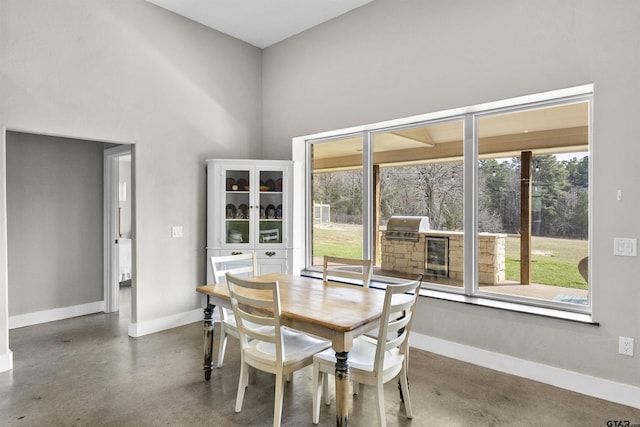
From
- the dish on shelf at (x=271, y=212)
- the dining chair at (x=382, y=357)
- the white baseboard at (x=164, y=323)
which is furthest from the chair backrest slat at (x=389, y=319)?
the white baseboard at (x=164, y=323)

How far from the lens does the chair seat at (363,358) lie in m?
2.19

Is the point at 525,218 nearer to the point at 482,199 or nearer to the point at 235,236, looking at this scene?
the point at 482,199

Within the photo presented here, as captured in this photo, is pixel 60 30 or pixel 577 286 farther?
pixel 60 30

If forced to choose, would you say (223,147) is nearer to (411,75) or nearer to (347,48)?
(347,48)

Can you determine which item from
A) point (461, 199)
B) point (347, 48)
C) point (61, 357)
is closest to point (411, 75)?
point (347, 48)

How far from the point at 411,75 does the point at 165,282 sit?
132 inches

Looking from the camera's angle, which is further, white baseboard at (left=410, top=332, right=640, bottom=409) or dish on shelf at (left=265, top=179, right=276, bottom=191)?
dish on shelf at (left=265, top=179, right=276, bottom=191)

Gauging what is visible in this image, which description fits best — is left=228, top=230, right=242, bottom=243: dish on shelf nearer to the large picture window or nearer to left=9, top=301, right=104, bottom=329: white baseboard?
the large picture window

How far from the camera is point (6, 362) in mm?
3090

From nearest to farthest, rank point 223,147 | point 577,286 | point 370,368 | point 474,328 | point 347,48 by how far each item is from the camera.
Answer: point 370,368
point 577,286
point 474,328
point 347,48
point 223,147

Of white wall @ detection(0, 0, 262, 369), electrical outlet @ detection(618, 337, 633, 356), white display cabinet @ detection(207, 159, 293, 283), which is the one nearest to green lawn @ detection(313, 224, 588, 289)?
electrical outlet @ detection(618, 337, 633, 356)

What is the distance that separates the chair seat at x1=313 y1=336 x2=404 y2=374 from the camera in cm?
219

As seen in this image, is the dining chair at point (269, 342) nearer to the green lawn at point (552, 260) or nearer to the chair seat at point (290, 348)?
the chair seat at point (290, 348)

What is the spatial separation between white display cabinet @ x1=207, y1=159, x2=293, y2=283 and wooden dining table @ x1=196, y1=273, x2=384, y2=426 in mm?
1265
